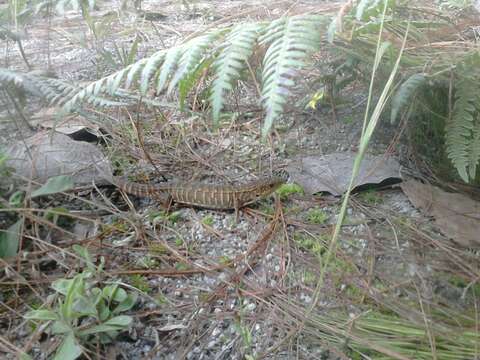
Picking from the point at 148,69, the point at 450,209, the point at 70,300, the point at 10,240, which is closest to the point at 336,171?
the point at 450,209

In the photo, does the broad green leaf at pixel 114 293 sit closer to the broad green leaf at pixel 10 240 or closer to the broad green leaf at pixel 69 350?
the broad green leaf at pixel 69 350

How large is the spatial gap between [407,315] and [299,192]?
1.23 metres

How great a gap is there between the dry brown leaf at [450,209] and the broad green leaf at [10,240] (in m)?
2.11

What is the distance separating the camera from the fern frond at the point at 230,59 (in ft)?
5.29

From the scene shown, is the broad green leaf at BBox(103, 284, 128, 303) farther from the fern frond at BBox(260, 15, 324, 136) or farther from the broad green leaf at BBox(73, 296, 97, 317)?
the fern frond at BBox(260, 15, 324, 136)

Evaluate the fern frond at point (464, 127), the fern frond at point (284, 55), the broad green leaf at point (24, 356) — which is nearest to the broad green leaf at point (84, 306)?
the broad green leaf at point (24, 356)

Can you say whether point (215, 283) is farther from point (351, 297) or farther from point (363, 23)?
point (363, 23)

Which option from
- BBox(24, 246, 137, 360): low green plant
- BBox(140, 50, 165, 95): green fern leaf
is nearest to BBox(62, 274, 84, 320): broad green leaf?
BBox(24, 246, 137, 360): low green plant

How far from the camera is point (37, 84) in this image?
2.08 metres

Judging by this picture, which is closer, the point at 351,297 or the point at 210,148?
the point at 351,297

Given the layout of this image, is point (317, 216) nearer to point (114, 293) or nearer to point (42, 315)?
point (114, 293)

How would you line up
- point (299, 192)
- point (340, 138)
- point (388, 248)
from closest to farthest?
point (388, 248), point (299, 192), point (340, 138)

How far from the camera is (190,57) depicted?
170cm

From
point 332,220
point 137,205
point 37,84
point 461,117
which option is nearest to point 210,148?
point 137,205
